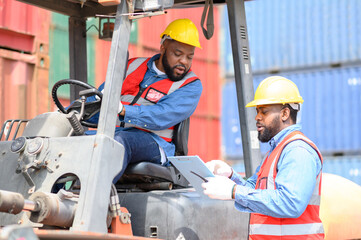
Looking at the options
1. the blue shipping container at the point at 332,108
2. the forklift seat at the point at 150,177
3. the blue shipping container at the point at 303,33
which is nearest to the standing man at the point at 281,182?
the forklift seat at the point at 150,177

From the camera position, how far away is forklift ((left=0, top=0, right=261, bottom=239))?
10.3ft

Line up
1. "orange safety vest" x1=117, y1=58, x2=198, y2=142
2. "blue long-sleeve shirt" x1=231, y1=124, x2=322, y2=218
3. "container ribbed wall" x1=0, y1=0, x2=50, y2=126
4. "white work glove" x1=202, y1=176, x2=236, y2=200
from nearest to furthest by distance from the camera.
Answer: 1. "blue long-sleeve shirt" x1=231, y1=124, x2=322, y2=218
2. "white work glove" x1=202, y1=176, x2=236, y2=200
3. "orange safety vest" x1=117, y1=58, x2=198, y2=142
4. "container ribbed wall" x1=0, y1=0, x2=50, y2=126

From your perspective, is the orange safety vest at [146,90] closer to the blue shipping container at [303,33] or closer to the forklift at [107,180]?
the forklift at [107,180]

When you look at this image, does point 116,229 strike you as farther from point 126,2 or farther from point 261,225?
point 126,2

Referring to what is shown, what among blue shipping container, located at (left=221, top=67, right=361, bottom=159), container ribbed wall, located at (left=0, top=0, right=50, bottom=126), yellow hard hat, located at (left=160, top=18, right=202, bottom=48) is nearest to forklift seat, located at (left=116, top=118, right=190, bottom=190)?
yellow hard hat, located at (left=160, top=18, right=202, bottom=48)

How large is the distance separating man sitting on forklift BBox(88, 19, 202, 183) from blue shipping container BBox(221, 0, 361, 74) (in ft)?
36.6

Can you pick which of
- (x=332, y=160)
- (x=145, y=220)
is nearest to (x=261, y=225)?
(x=145, y=220)

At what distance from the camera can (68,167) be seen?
3320 millimetres

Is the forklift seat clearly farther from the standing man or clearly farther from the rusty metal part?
the rusty metal part

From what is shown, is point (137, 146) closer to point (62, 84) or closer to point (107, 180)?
point (62, 84)

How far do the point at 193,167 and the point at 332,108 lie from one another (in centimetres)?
1221

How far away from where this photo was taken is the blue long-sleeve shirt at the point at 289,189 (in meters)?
3.29

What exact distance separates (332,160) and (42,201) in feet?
40.7

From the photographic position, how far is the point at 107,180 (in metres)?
3.25
